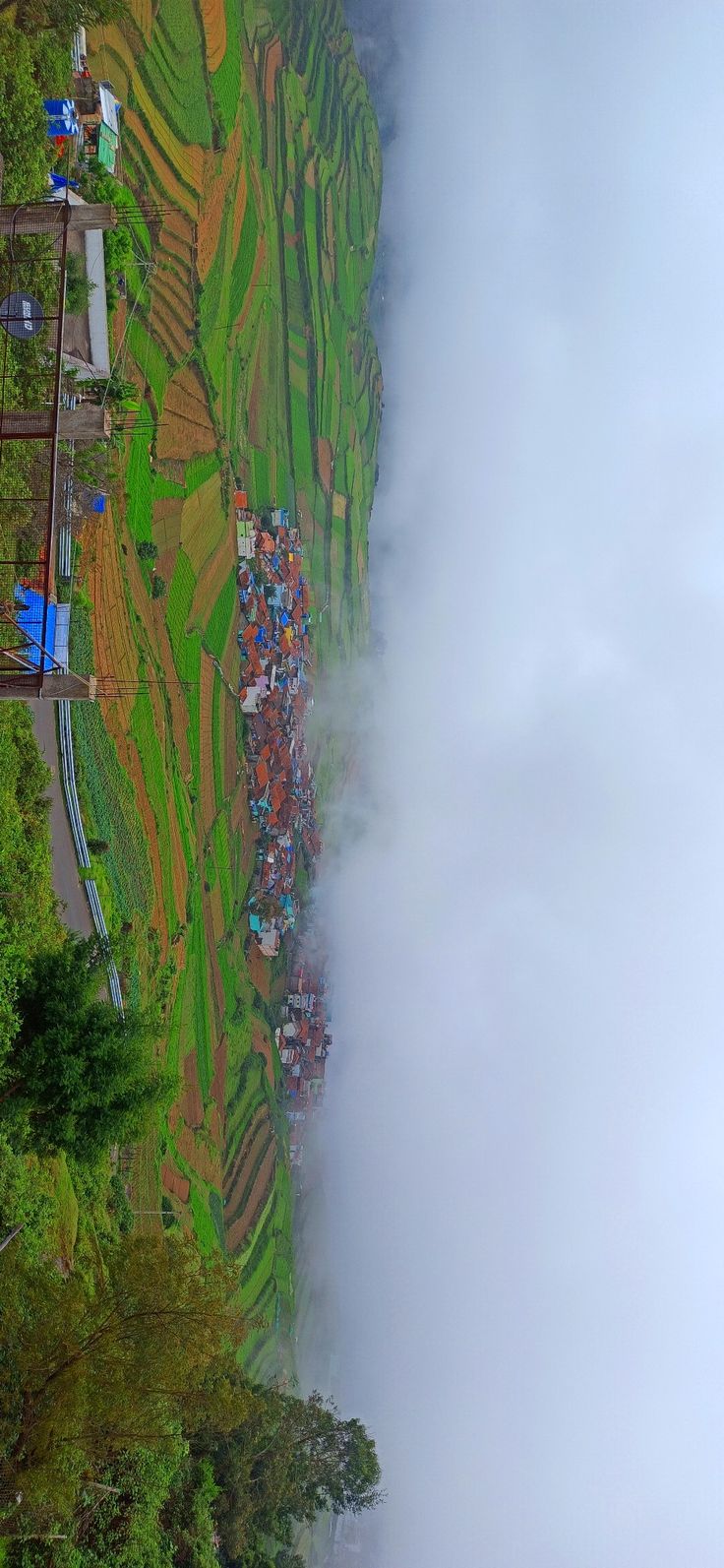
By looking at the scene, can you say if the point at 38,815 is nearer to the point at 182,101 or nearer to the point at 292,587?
the point at 292,587

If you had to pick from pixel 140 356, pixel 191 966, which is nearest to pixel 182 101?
pixel 140 356

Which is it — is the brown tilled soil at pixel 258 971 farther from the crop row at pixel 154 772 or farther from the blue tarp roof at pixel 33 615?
the blue tarp roof at pixel 33 615

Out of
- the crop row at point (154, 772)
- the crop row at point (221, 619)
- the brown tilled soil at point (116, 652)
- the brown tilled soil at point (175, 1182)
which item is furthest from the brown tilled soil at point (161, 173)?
the brown tilled soil at point (175, 1182)

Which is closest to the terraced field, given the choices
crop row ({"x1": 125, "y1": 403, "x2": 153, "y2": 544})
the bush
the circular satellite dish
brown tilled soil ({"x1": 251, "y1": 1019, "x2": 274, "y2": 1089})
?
crop row ({"x1": 125, "y1": 403, "x2": 153, "y2": 544})

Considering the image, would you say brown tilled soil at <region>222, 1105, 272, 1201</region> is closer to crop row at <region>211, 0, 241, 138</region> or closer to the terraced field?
the terraced field

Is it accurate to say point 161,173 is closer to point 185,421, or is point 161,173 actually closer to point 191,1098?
point 185,421

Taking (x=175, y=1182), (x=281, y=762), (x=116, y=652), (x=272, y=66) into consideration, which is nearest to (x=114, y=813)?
(x=116, y=652)
